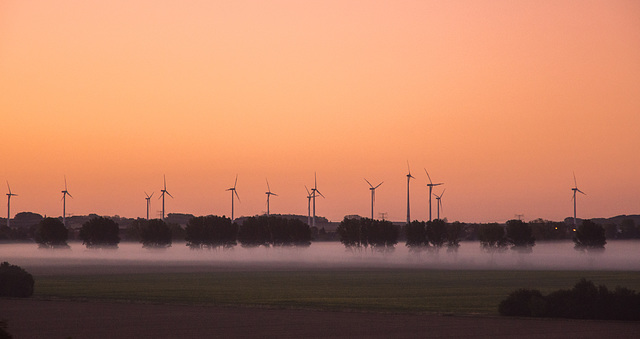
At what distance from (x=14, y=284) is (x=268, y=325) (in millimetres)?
27931

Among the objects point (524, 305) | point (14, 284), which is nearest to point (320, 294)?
point (14, 284)

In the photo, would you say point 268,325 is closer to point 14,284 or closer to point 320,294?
point 14,284

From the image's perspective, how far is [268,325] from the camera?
1903 inches

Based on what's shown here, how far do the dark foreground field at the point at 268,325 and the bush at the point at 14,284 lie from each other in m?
10.2

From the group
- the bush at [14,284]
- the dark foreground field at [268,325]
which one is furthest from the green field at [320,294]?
the dark foreground field at [268,325]

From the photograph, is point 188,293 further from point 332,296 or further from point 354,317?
point 354,317

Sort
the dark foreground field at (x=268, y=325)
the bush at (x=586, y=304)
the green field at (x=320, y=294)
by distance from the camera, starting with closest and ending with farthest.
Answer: the dark foreground field at (x=268, y=325)
the bush at (x=586, y=304)
the green field at (x=320, y=294)

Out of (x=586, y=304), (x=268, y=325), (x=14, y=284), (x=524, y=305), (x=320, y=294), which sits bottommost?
(x=320, y=294)

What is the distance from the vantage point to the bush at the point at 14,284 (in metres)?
68.1

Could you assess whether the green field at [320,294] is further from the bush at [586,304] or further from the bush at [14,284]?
the bush at [586,304]

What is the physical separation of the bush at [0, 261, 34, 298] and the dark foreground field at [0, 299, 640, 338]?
400 inches

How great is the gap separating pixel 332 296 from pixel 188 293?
12989 mm

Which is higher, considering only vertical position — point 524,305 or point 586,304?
point 586,304

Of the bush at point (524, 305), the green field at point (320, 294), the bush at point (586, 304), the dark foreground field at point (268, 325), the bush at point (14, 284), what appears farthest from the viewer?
the bush at point (14, 284)
